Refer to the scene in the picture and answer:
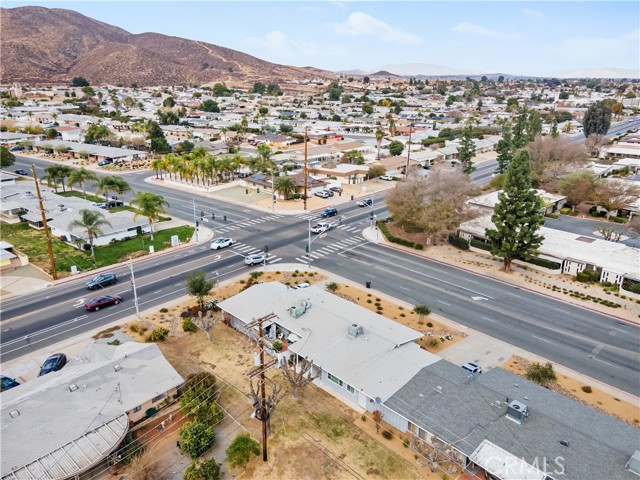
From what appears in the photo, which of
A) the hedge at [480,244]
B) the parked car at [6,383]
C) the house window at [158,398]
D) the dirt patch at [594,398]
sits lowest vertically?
the parked car at [6,383]

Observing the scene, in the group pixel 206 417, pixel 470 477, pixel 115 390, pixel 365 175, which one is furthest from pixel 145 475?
pixel 365 175

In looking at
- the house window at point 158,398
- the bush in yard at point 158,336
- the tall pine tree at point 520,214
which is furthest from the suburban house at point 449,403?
the tall pine tree at point 520,214

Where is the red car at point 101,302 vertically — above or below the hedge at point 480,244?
below

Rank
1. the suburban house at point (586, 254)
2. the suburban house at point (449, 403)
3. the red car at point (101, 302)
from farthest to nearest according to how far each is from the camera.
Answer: the suburban house at point (586, 254)
the red car at point (101, 302)
the suburban house at point (449, 403)

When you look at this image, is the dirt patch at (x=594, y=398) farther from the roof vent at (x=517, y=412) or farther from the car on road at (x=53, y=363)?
the car on road at (x=53, y=363)

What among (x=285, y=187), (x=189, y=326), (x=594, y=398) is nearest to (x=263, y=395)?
(x=189, y=326)

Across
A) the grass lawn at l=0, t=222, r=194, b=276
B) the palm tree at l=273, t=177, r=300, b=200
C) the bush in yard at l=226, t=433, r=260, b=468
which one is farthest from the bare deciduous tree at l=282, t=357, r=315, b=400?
the palm tree at l=273, t=177, r=300, b=200

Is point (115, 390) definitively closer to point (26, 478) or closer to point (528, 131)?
point (26, 478)

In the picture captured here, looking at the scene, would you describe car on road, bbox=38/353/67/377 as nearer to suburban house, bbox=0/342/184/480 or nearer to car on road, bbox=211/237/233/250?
suburban house, bbox=0/342/184/480
